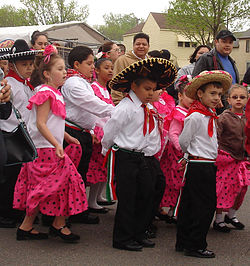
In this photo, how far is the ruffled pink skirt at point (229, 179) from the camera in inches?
181

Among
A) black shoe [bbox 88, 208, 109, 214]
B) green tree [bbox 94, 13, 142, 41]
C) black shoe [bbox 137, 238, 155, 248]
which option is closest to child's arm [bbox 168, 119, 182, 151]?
black shoe [bbox 137, 238, 155, 248]

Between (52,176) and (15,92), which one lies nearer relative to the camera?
(52,176)

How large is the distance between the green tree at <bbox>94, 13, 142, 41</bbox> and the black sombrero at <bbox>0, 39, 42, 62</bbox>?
321 feet

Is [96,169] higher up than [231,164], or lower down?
lower down

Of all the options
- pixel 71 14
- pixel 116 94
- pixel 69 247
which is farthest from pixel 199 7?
pixel 69 247

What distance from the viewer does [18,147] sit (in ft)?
10.1

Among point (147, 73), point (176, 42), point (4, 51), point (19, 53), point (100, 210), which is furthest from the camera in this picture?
point (176, 42)

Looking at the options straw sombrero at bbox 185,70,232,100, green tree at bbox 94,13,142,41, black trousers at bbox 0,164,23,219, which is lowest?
black trousers at bbox 0,164,23,219

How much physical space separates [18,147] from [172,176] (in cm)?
212

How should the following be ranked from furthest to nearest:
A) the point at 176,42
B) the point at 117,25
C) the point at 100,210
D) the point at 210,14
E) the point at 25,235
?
1. the point at 117,25
2. the point at 176,42
3. the point at 210,14
4. the point at 100,210
5. the point at 25,235

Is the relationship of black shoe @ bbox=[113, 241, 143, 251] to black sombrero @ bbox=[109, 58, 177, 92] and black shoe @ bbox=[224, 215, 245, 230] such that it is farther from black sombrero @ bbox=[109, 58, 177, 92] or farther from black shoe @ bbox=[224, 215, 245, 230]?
black sombrero @ bbox=[109, 58, 177, 92]

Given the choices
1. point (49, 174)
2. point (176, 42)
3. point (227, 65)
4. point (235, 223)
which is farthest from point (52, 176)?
point (176, 42)

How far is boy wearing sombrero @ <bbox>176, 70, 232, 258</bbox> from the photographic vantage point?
150 inches

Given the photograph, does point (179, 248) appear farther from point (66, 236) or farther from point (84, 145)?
point (84, 145)
